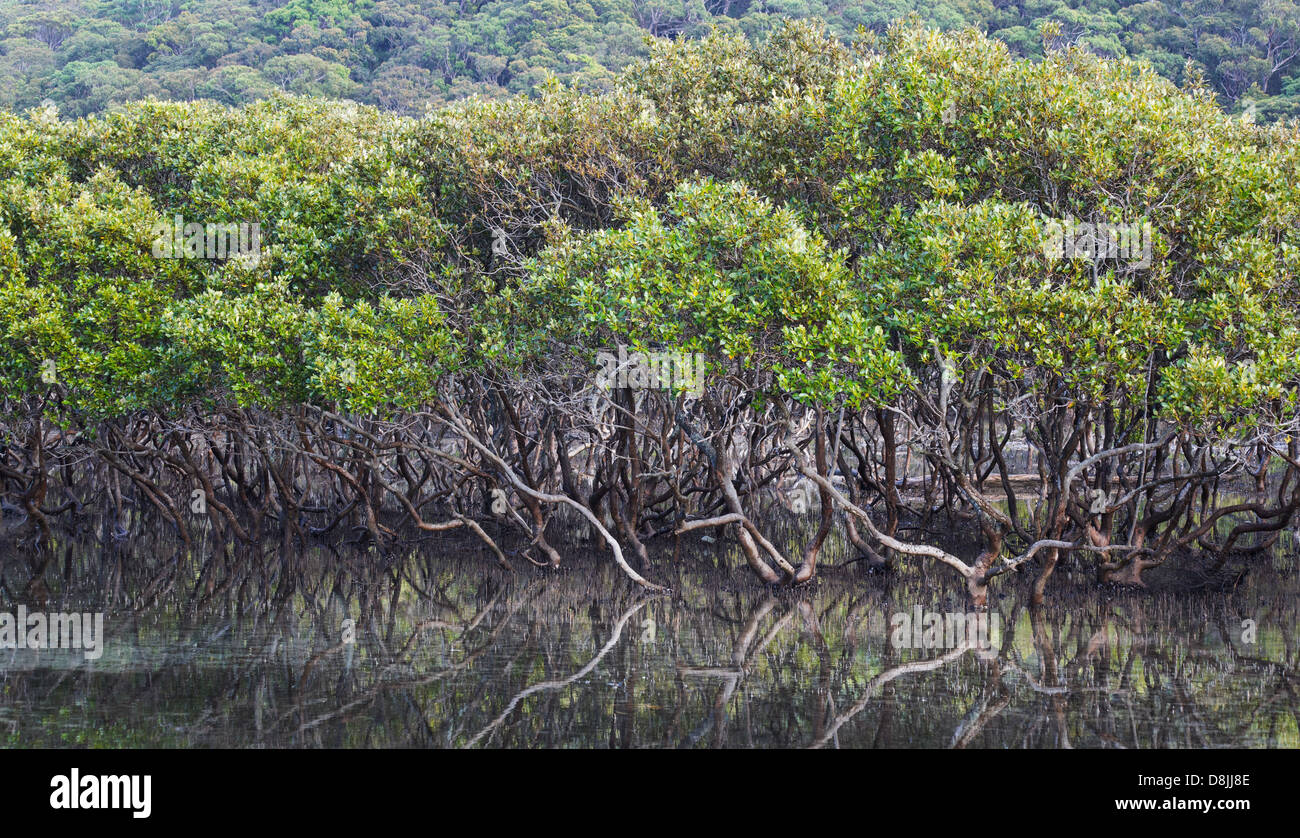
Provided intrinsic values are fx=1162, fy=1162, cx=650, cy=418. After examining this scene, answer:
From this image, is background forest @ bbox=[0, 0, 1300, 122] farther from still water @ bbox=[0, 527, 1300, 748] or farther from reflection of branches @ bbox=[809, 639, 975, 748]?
reflection of branches @ bbox=[809, 639, 975, 748]

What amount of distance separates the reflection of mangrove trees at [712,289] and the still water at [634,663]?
3.27ft

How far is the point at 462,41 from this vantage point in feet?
212

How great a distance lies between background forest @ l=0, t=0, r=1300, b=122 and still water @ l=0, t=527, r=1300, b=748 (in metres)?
40.0

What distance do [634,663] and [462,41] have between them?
190ft

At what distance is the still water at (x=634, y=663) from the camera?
→ 403 inches

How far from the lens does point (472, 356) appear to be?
1705cm

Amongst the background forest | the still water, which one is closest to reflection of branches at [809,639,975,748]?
the still water

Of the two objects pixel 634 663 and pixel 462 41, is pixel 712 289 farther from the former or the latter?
pixel 462 41

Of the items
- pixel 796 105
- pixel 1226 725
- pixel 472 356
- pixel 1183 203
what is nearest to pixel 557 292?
pixel 472 356

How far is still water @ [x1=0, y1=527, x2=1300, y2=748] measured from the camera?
10234 mm

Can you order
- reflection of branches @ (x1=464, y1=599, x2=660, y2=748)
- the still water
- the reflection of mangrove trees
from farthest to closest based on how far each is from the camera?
the reflection of mangrove trees, reflection of branches @ (x1=464, y1=599, x2=660, y2=748), the still water

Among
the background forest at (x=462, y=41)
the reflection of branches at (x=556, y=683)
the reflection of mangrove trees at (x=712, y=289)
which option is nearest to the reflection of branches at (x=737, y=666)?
the reflection of branches at (x=556, y=683)

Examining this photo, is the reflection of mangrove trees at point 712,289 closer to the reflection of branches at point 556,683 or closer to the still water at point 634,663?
the still water at point 634,663

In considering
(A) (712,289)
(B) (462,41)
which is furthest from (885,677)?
Result: (B) (462,41)
